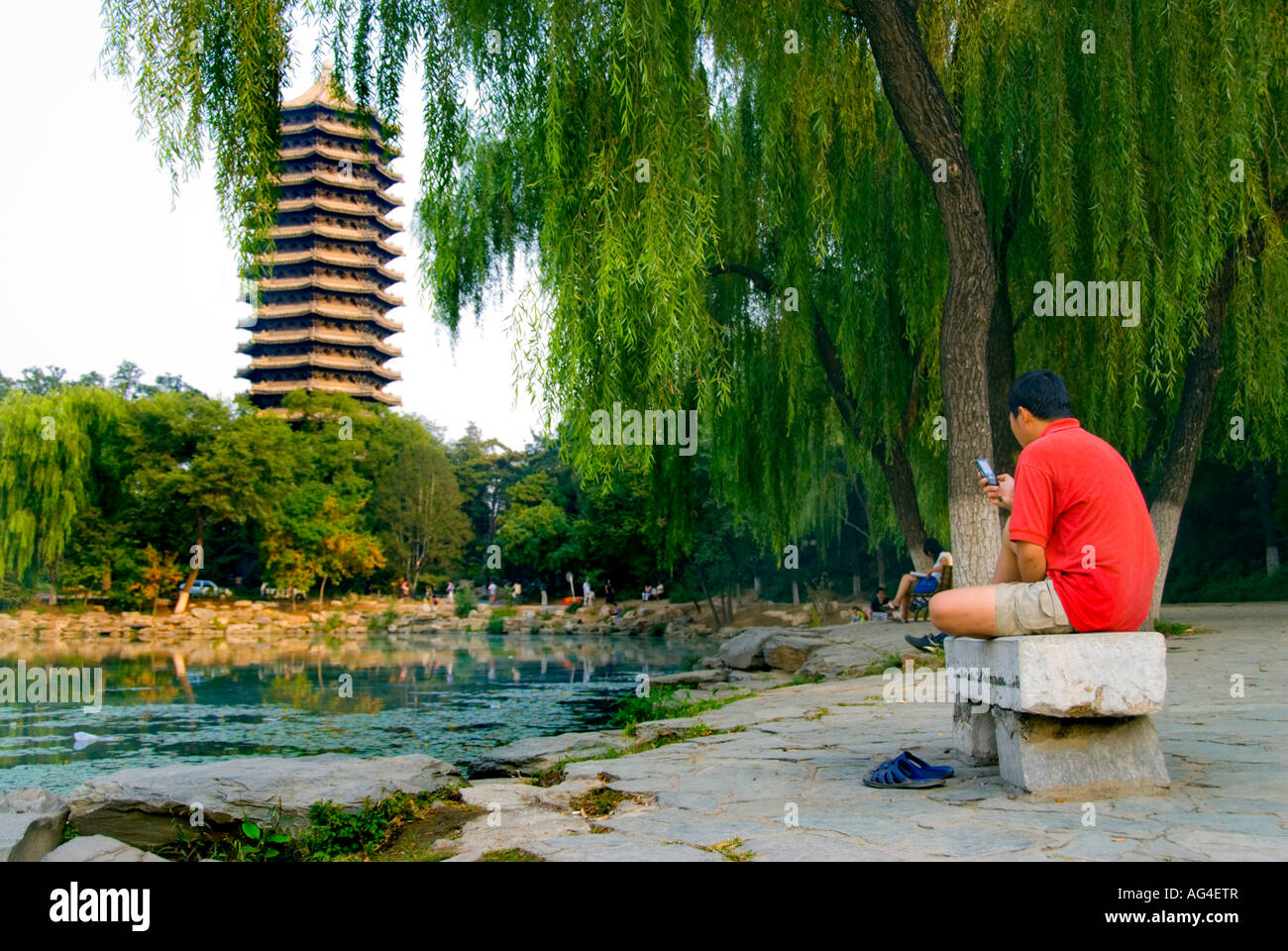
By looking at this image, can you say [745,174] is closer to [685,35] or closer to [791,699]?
[685,35]

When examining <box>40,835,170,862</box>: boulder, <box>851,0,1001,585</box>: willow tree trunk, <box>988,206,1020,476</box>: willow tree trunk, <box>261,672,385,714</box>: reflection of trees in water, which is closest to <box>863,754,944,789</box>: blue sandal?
<box>40,835,170,862</box>: boulder

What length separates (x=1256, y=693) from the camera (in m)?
5.81

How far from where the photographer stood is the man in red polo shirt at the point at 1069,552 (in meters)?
3.22

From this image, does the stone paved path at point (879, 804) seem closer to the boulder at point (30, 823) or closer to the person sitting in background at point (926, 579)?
the boulder at point (30, 823)

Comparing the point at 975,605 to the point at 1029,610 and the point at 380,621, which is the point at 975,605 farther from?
the point at 380,621

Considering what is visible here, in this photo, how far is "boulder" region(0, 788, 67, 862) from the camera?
9.45 feet

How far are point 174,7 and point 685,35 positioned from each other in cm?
297

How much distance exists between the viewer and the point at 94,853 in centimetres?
293

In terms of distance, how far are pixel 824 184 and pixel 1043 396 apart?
141 inches

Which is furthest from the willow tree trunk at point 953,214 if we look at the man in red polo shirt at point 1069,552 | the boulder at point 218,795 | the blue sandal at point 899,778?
the boulder at point 218,795

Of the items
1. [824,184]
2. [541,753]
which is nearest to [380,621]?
[541,753]

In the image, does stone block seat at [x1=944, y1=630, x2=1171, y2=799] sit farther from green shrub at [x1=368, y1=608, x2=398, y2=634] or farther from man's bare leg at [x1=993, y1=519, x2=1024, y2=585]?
green shrub at [x1=368, y1=608, x2=398, y2=634]
